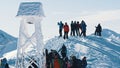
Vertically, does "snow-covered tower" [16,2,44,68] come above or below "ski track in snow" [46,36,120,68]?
above

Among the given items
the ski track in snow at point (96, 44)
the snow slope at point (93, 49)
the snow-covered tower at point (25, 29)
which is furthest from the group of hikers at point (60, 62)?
the ski track in snow at point (96, 44)

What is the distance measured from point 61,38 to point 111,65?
20.8 feet

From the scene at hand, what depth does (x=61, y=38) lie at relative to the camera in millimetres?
40125

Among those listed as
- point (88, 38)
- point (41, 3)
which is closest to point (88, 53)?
point (88, 38)

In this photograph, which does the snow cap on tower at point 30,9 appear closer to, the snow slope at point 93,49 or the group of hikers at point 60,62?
the group of hikers at point 60,62

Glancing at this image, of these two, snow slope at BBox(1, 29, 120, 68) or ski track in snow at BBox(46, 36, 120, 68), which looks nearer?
snow slope at BBox(1, 29, 120, 68)

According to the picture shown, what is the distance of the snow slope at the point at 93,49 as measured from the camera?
36.2 metres

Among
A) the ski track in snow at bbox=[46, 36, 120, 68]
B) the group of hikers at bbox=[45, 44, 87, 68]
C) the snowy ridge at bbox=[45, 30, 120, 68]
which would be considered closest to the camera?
the group of hikers at bbox=[45, 44, 87, 68]

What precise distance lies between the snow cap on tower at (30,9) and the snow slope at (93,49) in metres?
12.6

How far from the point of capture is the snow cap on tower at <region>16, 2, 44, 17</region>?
895 inches

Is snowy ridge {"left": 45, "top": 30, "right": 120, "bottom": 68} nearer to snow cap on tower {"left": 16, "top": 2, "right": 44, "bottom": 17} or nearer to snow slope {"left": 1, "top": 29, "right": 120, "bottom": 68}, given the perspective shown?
snow slope {"left": 1, "top": 29, "right": 120, "bottom": 68}

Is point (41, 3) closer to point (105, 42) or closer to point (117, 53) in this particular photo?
point (117, 53)

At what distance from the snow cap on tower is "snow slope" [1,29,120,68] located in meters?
12.6

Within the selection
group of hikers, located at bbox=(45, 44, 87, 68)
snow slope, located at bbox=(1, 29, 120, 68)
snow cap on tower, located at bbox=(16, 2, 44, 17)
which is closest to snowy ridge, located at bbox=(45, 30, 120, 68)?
snow slope, located at bbox=(1, 29, 120, 68)
